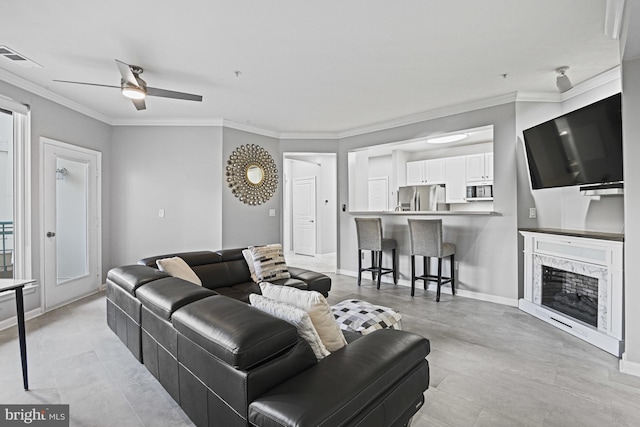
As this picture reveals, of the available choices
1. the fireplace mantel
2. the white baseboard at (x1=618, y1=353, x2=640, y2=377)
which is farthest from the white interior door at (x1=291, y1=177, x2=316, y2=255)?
the white baseboard at (x1=618, y1=353, x2=640, y2=377)

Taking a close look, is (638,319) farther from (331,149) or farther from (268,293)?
(331,149)

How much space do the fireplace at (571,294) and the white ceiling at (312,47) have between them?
209 cm

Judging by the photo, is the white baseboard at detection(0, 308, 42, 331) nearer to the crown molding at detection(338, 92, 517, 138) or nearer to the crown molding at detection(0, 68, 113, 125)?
the crown molding at detection(0, 68, 113, 125)

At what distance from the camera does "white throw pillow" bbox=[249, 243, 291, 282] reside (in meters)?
3.46

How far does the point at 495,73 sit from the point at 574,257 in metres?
2.00

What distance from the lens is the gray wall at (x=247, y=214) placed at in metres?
5.02

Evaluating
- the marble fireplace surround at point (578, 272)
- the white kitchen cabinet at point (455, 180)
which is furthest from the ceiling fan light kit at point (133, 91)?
the white kitchen cabinet at point (455, 180)

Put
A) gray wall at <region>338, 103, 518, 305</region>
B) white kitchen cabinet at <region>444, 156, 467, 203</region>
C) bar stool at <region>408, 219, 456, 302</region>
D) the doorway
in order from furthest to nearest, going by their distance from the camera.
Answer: the doorway
white kitchen cabinet at <region>444, 156, 467, 203</region>
bar stool at <region>408, 219, 456, 302</region>
gray wall at <region>338, 103, 518, 305</region>

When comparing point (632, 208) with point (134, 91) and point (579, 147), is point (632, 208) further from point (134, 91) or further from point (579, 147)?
point (134, 91)

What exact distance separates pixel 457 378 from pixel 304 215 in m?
6.50

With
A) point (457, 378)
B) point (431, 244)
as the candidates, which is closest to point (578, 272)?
point (431, 244)

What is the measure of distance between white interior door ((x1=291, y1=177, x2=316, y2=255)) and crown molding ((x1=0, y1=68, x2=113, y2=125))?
465 centimetres

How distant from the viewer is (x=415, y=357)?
1.52 metres

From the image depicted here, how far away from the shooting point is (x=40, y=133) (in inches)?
144
